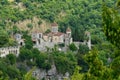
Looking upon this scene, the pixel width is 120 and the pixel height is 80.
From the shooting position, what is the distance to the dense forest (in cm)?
1441

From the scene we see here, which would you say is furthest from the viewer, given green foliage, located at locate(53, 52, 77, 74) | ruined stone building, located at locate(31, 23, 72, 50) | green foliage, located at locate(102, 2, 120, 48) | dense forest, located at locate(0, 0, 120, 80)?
ruined stone building, located at locate(31, 23, 72, 50)

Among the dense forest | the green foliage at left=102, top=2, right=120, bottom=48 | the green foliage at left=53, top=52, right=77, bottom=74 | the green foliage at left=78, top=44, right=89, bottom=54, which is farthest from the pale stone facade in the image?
the green foliage at left=102, top=2, right=120, bottom=48

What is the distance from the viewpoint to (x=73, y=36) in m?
60.2

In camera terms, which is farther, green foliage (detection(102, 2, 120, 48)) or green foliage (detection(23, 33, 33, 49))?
green foliage (detection(23, 33, 33, 49))

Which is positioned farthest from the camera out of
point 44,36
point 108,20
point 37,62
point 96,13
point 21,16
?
point 96,13

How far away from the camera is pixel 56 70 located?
53406 mm

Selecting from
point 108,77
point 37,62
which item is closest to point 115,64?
point 108,77

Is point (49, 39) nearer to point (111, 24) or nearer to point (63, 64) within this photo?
point (63, 64)

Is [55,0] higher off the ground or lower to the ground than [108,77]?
lower

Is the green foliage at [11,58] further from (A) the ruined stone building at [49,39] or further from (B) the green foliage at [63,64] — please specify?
(A) the ruined stone building at [49,39]

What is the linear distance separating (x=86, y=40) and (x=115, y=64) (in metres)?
44.4

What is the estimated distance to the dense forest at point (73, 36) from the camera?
1441cm

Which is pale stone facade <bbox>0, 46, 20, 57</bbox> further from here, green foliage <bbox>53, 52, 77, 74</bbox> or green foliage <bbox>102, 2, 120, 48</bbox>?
green foliage <bbox>102, 2, 120, 48</bbox>

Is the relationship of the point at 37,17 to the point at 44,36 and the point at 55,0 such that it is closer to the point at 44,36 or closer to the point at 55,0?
the point at 55,0
